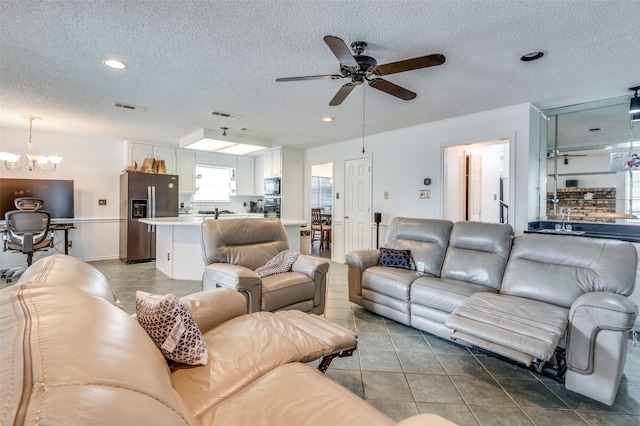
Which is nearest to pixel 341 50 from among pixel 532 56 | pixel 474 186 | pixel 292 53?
pixel 292 53

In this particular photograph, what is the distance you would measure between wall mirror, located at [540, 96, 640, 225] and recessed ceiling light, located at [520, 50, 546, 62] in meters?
1.73

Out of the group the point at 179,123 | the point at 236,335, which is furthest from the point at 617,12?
the point at 179,123

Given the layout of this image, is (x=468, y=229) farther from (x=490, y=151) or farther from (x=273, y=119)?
(x=490, y=151)

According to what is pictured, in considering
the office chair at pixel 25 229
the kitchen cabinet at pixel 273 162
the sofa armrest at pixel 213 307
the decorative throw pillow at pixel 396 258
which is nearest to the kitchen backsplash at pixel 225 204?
the kitchen cabinet at pixel 273 162

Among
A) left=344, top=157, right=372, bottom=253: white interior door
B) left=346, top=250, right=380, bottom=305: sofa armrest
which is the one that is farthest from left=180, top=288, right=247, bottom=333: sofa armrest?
left=344, top=157, right=372, bottom=253: white interior door

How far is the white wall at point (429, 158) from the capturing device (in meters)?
3.72

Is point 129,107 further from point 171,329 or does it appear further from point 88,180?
point 171,329

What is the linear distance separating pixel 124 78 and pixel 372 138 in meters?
3.75

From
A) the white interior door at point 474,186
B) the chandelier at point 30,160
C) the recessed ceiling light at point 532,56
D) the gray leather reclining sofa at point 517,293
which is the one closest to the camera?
the gray leather reclining sofa at point 517,293

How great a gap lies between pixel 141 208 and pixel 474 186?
6141 mm

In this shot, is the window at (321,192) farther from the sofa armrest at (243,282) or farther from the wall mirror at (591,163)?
the sofa armrest at (243,282)

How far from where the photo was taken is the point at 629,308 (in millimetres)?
1747

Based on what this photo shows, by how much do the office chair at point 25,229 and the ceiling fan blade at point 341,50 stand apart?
4716mm

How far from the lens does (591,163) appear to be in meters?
3.79
